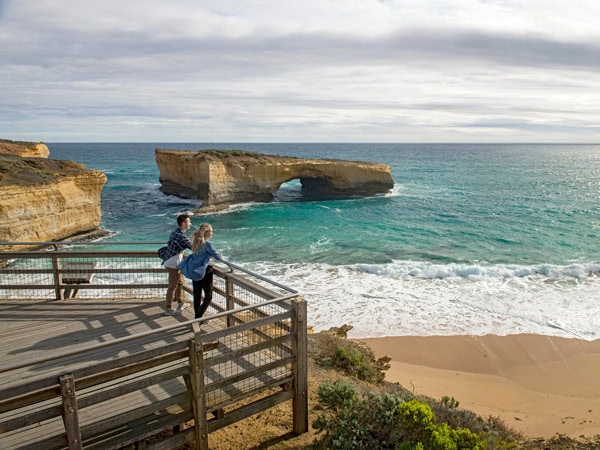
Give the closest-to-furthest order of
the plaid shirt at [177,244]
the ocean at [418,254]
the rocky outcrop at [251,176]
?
the plaid shirt at [177,244] < the ocean at [418,254] < the rocky outcrop at [251,176]

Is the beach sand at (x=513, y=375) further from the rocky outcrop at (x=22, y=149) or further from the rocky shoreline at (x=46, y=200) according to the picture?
the rocky outcrop at (x=22, y=149)

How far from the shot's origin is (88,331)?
23.4ft

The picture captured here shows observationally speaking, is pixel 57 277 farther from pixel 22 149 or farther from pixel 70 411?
pixel 22 149

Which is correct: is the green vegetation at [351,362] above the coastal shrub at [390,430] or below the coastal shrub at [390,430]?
below

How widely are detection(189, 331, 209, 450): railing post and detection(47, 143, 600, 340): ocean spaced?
9012 mm

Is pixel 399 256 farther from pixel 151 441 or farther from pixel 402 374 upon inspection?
pixel 151 441

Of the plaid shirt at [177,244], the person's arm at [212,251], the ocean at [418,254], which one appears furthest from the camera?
the ocean at [418,254]

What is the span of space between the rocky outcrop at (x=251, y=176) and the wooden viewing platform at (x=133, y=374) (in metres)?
32.2

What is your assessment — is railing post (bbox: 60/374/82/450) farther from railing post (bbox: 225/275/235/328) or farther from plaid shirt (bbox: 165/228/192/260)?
plaid shirt (bbox: 165/228/192/260)

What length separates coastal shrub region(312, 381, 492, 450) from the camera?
5.80 metres

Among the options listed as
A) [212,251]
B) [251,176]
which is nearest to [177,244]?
[212,251]

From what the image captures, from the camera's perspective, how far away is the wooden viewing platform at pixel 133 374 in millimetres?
4617

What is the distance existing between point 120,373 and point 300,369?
99.6 inches

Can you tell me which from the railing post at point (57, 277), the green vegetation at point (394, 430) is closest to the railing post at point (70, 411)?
the green vegetation at point (394, 430)
